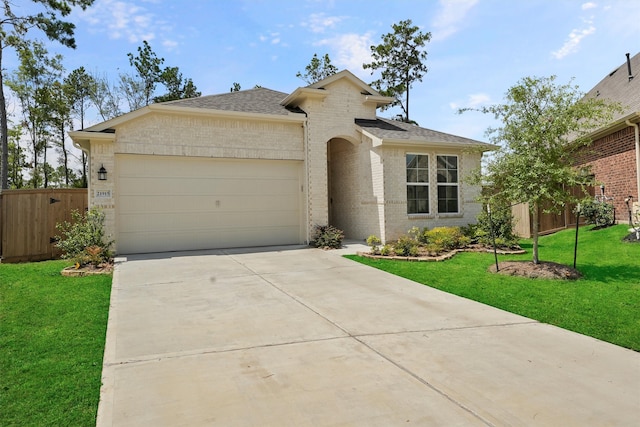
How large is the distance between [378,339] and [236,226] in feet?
28.7

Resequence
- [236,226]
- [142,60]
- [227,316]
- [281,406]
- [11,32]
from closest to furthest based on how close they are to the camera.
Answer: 1. [281,406]
2. [227,316]
3. [236,226]
4. [11,32]
5. [142,60]

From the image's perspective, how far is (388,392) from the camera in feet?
10.5

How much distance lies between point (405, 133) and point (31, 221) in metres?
11.4

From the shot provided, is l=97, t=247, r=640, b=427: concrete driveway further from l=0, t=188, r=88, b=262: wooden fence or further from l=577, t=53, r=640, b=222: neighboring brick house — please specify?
l=577, t=53, r=640, b=222: neighboring brick house

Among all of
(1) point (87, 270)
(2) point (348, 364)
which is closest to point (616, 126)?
(2) point (348, 364)

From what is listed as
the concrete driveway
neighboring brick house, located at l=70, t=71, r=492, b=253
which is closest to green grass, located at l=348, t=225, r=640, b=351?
the concrete driveway

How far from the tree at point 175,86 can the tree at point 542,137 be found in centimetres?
2653

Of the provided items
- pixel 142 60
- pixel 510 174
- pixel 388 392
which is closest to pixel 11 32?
pixel 142 60

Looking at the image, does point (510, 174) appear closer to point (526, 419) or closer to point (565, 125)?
point (565, 125)

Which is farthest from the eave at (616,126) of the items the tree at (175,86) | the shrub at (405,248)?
the tree at (175,86)

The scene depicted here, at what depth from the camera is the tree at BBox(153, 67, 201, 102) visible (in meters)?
29.7

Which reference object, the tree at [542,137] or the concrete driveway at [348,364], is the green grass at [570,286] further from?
the tree at [542,137]

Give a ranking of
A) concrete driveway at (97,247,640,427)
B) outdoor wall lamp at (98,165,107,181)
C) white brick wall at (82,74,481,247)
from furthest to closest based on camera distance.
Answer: white brick wall at (82,74,481,247)
outdoor wall lamp at (98,165,107,181)
concrete driveway at (97,247,640,427)

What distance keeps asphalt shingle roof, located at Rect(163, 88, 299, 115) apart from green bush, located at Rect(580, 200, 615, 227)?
10.4 m
